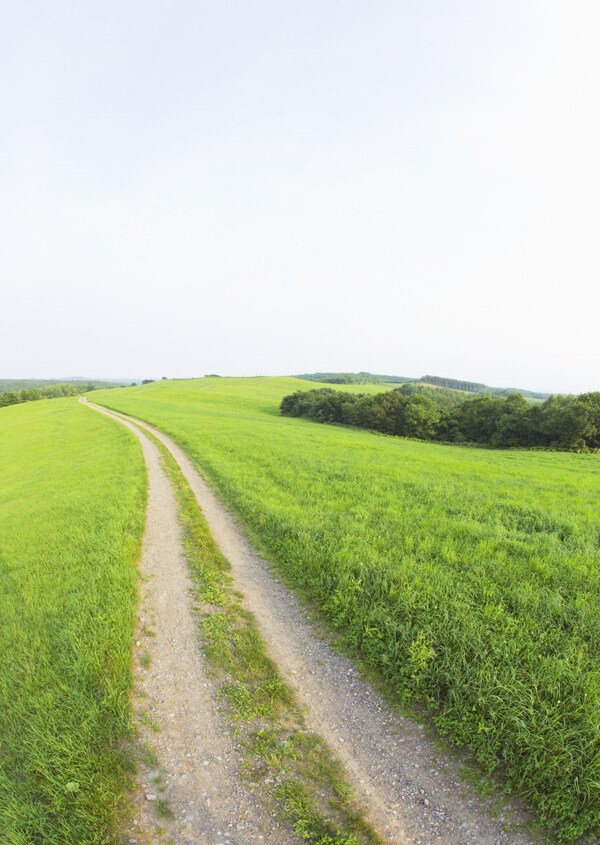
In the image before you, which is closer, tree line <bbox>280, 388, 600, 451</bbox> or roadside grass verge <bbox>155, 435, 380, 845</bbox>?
roadside grass verge <bbox>155, 435, 380, 845</bbox>

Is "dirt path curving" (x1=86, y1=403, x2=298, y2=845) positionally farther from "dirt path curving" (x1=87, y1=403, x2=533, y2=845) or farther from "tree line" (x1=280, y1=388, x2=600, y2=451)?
"tree line" (x1=280, y1=388, x2=600, y2=451)

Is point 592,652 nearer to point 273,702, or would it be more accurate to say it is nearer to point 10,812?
point 273,702

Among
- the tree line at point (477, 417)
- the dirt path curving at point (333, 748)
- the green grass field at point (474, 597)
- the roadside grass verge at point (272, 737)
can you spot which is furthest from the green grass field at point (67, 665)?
the tree line at point (477, 417)

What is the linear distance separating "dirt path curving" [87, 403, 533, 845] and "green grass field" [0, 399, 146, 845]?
0.64m

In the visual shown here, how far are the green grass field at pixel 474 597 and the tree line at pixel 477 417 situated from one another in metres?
36.4

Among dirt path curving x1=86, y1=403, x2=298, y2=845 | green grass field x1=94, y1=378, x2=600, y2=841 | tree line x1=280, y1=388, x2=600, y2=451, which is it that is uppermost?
tree line x1=280, y1=388, x2=600, y2=451

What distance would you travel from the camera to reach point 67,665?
5457 mm

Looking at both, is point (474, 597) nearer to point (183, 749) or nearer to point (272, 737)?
point (272, 737)

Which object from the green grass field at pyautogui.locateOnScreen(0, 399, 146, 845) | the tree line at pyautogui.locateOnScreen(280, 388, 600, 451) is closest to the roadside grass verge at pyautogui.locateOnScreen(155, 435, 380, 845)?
the green grass field at pyautogui.locateOnScreen(0, 399, 146, 845)

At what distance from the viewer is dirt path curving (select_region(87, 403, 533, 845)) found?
3.75 metres

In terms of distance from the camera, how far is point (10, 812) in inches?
144

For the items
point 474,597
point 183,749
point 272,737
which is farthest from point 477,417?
point 183,749

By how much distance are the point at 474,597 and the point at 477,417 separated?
55.1 m

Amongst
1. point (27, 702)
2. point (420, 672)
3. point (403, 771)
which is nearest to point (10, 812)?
point (27, 702)
